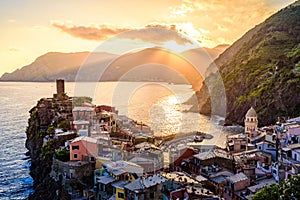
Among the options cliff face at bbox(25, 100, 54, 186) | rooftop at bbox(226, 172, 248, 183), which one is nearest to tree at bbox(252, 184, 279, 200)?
rooftop at bbox(226, 172, 248, 183)

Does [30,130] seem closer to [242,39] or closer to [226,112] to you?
[226,112]

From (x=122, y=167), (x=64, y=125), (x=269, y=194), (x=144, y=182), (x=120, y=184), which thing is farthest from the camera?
(x=64, y=125)

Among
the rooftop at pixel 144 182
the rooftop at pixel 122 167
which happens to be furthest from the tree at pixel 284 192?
the rooftop at pixel 122 167

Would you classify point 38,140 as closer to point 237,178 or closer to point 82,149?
point 82,149

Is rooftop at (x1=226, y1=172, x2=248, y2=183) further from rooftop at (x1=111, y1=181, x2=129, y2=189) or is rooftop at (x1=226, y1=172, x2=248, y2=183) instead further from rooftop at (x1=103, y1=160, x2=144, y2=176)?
rooftop at (x1=111, y1=181, x2=129, y2=189)

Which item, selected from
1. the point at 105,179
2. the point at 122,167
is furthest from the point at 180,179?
the point at 105,179

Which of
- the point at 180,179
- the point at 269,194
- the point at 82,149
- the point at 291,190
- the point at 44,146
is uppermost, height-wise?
the point at 291,190

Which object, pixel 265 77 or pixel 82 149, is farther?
pixel 265 77

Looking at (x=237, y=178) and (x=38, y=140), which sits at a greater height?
(x=237, y=178)
